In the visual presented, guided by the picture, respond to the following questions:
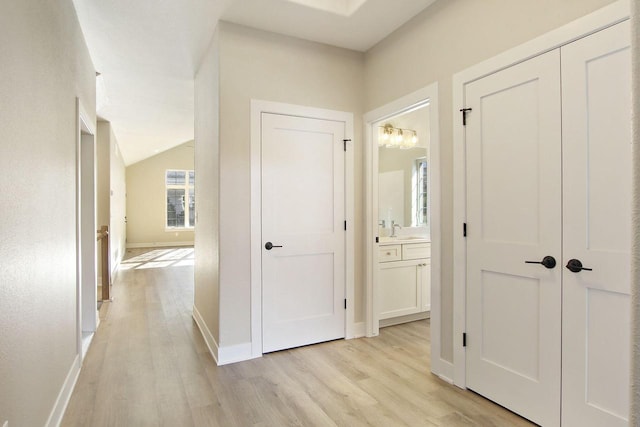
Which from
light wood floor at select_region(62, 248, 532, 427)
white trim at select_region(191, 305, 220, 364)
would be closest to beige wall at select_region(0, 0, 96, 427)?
light wood floor at select_region(62, 248, 532, 427)

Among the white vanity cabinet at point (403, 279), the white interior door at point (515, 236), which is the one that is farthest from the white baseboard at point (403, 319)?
the white interior door at point (515, 236)

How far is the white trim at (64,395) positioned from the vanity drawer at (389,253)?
263 cm

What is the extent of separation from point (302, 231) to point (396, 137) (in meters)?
1.93

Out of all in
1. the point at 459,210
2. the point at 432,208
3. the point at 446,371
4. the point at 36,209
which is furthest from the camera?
the point at 432,208

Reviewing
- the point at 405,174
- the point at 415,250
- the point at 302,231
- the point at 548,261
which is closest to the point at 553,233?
the point at 548,261

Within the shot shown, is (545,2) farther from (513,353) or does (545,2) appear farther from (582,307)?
(513,353)

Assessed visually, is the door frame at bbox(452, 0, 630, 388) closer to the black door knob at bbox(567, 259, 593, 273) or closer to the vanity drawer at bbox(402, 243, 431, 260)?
the black door knob at bbox(567, 259, 593, 273)

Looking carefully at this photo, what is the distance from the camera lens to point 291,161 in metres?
3.20

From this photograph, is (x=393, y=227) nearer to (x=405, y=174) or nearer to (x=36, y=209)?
(x=405, y=174)

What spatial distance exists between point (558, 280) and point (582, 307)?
0.16m

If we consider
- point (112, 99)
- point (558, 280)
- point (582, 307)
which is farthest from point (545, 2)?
point (112, 99)

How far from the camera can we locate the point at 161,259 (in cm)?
854

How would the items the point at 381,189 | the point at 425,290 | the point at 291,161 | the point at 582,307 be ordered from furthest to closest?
the point at 381,189
the point at 425,290
the point at 291,161
the point at 582,307

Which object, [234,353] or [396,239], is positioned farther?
[396,239]
